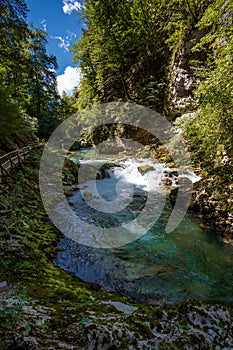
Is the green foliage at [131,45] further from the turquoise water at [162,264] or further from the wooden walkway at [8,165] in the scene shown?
the turquoise water at [162,264]

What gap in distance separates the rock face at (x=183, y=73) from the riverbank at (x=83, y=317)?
13885mm

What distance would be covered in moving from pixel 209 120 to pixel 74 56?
23137 mm

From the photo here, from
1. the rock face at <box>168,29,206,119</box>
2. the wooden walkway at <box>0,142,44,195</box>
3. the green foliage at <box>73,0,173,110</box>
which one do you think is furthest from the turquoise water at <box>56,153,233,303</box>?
the green foliage at <box>73,0,173,110</box>

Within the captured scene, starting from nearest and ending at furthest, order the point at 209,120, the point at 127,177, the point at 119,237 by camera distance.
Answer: the point at 209,120 → the point at 119,237 → the point at 127,177

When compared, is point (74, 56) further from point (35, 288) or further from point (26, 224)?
point (35, 288)

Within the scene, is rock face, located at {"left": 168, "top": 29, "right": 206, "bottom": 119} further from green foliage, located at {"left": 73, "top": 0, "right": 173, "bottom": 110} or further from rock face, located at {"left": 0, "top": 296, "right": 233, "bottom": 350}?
rock face, located at {"left": 0, "top": 296, "right": 233, "bottom": 350}

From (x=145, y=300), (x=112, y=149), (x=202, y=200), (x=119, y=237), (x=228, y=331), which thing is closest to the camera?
(x=228, y=331)

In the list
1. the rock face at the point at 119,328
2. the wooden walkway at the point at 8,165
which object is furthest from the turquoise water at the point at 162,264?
the wooden walkway at the point at 8,165

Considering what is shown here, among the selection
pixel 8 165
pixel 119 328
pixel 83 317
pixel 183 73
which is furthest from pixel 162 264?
pixel 183 73

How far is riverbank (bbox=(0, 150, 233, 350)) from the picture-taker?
2.27 metres

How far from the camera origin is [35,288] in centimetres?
366

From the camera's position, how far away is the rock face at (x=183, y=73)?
14844mm

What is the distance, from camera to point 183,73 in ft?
52.4

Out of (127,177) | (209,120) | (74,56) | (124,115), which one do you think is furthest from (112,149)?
(209,120)
